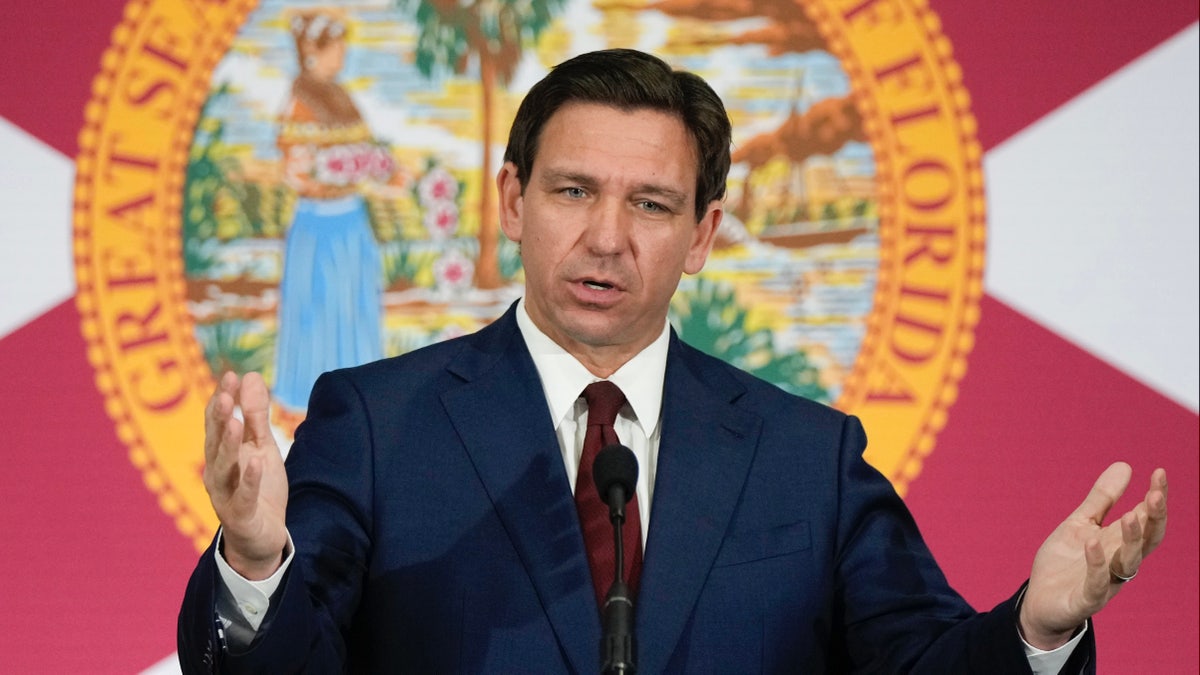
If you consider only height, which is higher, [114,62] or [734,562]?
[114,62]

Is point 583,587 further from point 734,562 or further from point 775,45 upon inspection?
point 775,45

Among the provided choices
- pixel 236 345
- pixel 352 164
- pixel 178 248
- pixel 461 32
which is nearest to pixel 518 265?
pixel 352 164

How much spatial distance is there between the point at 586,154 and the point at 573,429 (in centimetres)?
43

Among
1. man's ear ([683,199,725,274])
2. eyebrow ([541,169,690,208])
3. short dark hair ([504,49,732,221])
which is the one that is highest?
short dark hair ([504,49,732,221])

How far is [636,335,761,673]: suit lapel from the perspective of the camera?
199 centimetres

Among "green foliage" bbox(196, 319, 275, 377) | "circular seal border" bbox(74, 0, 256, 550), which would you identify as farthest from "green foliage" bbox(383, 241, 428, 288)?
"circular seal border" bbox(74, 0, 256, 550)

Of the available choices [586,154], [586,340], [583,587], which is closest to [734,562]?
[583,587]

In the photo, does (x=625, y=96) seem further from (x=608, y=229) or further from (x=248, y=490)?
(x=248, y=490)

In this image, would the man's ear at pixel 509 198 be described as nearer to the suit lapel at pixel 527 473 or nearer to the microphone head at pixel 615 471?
the suit lapel at pixel 527 473

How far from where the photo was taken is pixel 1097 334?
320 centimetres

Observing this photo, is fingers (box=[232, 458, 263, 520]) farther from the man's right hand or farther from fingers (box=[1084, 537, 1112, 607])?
fingers (box=[1084, 537, 1112, 607])

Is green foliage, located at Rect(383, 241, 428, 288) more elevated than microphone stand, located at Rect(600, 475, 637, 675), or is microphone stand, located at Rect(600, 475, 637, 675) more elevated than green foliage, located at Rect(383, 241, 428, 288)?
green foliage, located at Rect(383, 241, 428, 288)

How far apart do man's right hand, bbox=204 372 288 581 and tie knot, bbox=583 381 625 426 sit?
0.58 meters

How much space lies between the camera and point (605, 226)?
2186 millimetres
